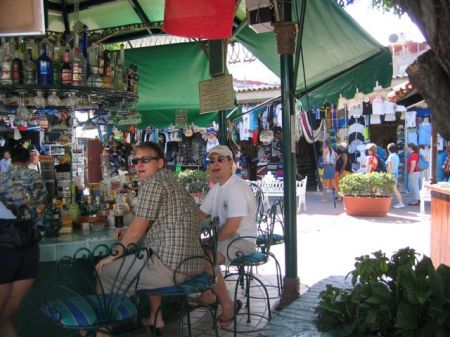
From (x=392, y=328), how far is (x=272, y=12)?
330cm

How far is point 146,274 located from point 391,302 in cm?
170

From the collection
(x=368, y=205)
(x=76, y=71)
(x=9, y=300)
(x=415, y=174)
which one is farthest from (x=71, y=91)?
(x=415, y=174)

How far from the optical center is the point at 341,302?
242 centimetres

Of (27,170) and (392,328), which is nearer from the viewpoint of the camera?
(392,328)

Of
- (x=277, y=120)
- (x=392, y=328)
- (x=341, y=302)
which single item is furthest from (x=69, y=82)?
(x=277, y=120)

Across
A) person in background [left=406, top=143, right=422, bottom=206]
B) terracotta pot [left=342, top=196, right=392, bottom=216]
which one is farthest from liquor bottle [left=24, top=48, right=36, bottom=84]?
person in background [left=406, top=143, right=422, bottom=206]

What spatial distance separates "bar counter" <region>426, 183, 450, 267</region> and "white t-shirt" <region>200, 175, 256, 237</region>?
2212 millimetres

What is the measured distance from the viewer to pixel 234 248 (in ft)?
14.3

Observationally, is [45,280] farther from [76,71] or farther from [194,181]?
[194,181]

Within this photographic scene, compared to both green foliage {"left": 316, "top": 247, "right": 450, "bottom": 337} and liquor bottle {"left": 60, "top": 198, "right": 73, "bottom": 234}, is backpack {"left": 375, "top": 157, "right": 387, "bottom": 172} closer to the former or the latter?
liquor bottle {"left": 60, "top": 198, "right": 73, "bottom": 234}

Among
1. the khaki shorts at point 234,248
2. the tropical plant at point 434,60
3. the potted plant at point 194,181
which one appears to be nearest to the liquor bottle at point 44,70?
the khaki shorts at point 234,248

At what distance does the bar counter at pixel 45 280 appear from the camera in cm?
355

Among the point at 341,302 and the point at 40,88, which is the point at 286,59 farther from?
the point at 341,302

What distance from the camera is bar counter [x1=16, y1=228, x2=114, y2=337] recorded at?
140 inches
